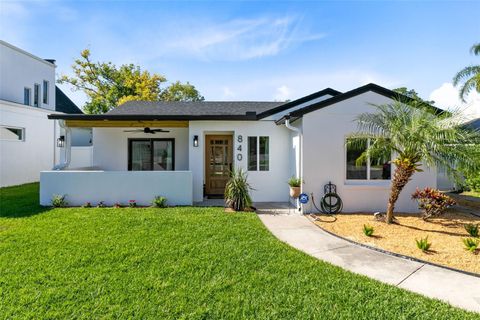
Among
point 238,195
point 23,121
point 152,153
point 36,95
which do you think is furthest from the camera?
point 36,95

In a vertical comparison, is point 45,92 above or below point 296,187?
above

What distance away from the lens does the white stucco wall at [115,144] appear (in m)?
12.6

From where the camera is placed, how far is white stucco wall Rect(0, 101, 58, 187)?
14.5 meters

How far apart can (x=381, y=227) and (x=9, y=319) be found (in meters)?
7.76

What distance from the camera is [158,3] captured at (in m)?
10.3

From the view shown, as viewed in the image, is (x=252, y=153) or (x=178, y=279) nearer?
(x=178, y=279)

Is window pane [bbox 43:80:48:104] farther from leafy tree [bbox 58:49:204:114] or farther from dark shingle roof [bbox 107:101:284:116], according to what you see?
dark shingle roof [bbox 107:101:284:116]

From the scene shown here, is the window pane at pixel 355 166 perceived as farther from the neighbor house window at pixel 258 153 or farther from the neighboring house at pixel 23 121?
the neighboring house at pixel 23 121

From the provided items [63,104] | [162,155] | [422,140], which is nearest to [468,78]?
[422,140]

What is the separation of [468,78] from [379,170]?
1235 centimetres

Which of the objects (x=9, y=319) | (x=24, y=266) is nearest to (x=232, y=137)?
(x=24, y=266)

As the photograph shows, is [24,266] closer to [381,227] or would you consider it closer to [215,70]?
[381,227]

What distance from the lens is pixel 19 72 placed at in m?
17.2

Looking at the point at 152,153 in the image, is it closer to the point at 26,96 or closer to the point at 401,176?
the point at 401,176
